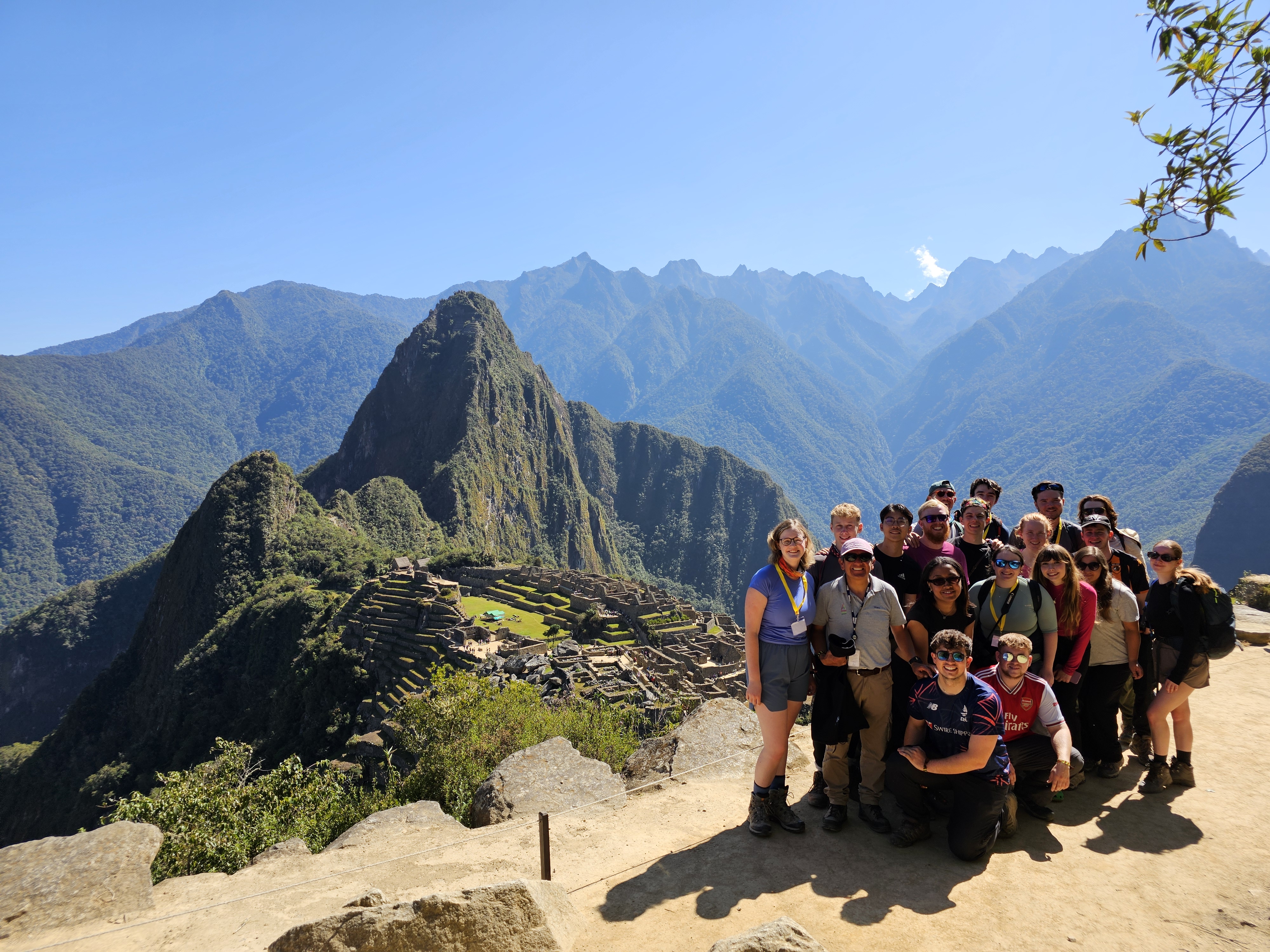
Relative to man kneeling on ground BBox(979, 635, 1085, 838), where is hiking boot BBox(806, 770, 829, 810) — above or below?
below

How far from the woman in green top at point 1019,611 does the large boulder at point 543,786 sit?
362 centimetres

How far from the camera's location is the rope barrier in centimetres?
416

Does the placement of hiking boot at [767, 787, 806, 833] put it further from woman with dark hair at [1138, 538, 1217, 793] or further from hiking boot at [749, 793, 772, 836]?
woman with dark hair at [1138, 538, 1217, 793]

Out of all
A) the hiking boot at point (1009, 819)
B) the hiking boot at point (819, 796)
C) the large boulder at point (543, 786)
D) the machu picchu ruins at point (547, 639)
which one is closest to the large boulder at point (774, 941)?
the hiking boot at point (819, 796)

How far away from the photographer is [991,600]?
4.93m

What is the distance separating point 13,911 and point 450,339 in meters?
131

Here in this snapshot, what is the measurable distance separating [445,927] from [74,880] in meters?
3.42

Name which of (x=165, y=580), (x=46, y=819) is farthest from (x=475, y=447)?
(x=46, y=819)

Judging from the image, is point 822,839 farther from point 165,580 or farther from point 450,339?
point 450,339

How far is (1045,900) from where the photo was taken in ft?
12.5

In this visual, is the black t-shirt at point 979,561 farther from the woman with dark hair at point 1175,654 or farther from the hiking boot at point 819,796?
the hiking boot at point 819,796

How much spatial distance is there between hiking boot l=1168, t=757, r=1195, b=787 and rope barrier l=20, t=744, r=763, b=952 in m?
3.83

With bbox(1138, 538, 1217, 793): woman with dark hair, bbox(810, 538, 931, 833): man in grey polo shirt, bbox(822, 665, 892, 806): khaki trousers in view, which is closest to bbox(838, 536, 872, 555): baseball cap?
bbox(810, 538, 931, 833): man in grey polo shirt

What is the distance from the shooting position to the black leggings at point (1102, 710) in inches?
209
